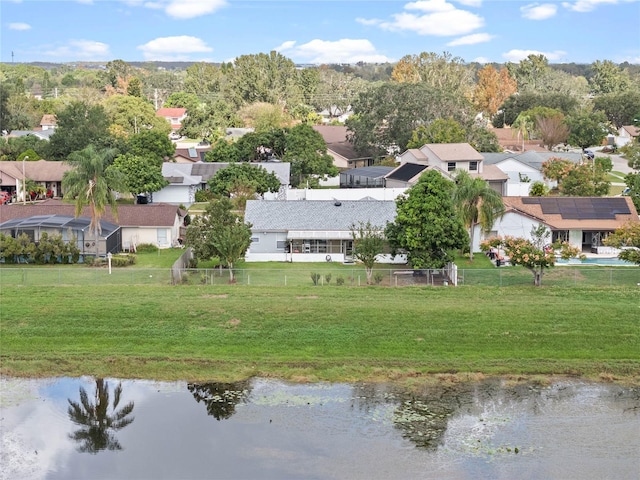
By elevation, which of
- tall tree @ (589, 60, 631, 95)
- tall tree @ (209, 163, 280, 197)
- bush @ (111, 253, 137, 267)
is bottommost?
bush @ (111, 253, 137, 267)

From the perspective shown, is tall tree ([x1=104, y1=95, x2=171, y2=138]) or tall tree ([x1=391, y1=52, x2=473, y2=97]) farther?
tall tree ([x1=391, y1=52, x2=473, y2=97])

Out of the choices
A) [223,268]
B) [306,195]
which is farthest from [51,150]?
[223,268]

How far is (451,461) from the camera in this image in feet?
69.4

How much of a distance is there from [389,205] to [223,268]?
1072cm

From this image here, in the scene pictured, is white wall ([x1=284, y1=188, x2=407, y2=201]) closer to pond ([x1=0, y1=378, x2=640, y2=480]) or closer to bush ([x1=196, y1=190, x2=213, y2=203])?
bush ([x1=196, y1=190, x2=213, y2=203])

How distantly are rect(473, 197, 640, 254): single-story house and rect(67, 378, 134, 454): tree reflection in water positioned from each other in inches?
1033

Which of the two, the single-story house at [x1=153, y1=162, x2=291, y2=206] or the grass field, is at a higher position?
the single-story house at [x1=153, y1=162, x2=291, y2=206]

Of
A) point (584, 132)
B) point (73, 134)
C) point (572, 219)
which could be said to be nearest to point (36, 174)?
point (73, 134)

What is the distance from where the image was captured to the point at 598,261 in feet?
146

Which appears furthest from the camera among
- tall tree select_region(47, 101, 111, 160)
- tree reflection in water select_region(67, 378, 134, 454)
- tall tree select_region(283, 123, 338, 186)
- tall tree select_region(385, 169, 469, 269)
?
tall tree select_region(47, 101, 111, 160)

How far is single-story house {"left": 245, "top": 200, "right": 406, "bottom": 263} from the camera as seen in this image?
45.1m

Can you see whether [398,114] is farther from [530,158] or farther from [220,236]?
[220,236]

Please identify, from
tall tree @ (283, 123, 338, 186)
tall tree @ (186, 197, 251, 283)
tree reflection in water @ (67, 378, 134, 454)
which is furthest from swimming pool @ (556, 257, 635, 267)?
tall tree @ (283, 123, 338, 186)

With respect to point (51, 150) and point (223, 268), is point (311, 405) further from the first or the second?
point (51, 150)
